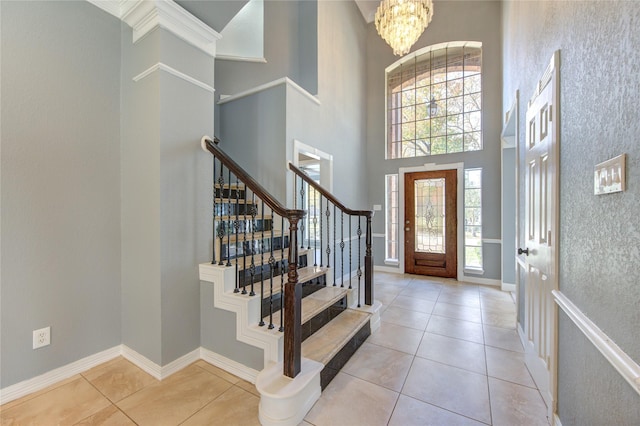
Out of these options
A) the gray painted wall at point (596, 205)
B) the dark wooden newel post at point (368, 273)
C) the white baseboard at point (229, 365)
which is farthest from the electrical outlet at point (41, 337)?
the gray painted wall at point (596, 205)

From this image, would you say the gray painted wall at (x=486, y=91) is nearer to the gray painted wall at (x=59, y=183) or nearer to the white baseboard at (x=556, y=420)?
the white baseboard at (x=556, y=420)

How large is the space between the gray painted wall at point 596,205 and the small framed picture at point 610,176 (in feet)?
0.09

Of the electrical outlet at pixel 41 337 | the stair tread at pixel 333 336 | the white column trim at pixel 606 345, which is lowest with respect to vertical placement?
the stair tread at pixel 333 336

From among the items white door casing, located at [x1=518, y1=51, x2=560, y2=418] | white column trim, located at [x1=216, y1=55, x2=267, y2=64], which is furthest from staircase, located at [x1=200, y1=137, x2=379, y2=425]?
white column trim, located at [x1=216, y1=55, x2=267, y2=64]

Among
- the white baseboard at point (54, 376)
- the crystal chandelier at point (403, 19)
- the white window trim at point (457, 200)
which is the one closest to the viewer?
the white baseboard at point (54, 376)

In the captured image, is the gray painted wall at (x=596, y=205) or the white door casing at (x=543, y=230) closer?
the gray painted wall at (x=596, y=205)

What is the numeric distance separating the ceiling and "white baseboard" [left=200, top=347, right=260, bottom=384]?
19.4 ft

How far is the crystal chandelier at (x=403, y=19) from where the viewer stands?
9.61 feet

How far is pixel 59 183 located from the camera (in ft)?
5.95

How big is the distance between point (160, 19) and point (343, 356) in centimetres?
278

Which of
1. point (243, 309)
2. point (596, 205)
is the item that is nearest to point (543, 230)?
point (596, 205)

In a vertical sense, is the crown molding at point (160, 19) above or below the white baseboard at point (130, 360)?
above

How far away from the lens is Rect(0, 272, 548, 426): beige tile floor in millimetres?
1514

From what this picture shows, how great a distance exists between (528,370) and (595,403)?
3.77ft
